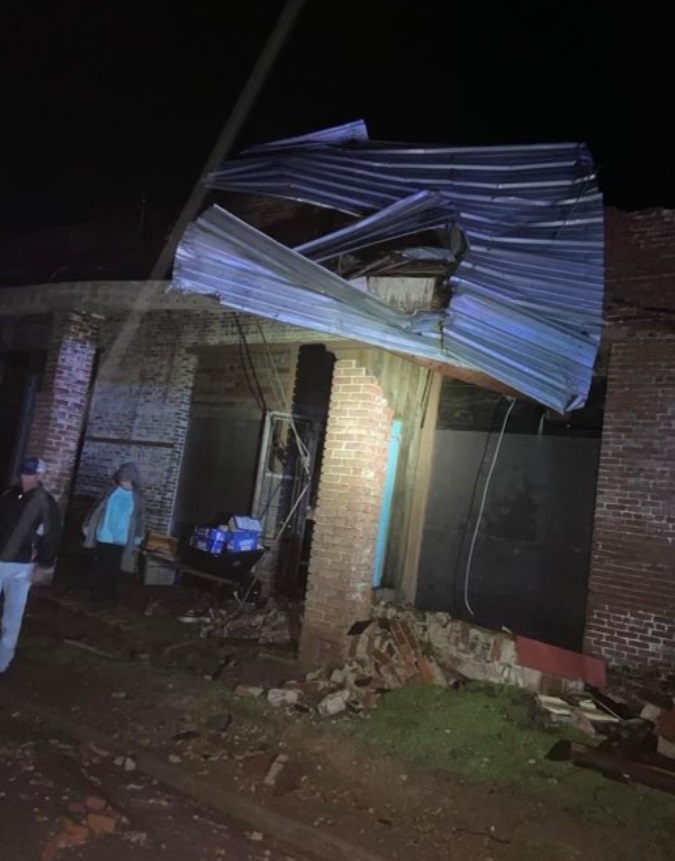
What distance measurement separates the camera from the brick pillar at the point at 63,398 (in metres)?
8.34

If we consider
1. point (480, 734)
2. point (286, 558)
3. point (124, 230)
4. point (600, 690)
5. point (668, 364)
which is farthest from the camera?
point (124, 230)

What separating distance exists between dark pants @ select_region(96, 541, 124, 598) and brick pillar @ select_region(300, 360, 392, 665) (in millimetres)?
3161

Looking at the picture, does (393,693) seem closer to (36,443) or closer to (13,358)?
(36,443)

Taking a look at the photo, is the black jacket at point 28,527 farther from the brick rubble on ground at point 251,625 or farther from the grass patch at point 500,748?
the grass patch at point 500,748

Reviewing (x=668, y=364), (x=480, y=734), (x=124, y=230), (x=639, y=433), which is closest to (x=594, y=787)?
(x=480, y=734)

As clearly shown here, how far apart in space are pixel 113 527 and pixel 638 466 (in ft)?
20.9

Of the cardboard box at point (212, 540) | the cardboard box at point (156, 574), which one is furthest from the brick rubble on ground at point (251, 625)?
the cardboard box at point (156, 574)

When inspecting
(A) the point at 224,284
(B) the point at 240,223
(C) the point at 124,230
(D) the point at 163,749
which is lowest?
(D) the point at 163,749

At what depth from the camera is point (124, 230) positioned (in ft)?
36.1

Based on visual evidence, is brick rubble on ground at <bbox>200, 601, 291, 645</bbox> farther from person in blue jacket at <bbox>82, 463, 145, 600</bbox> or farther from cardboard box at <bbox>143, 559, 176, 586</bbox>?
cardboard box at <bbox>143, 559, 176, 586</bbox>

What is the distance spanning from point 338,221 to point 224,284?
1.63m

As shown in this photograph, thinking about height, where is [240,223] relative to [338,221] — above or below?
below

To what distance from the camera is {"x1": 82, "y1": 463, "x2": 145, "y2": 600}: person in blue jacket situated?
8.02 m

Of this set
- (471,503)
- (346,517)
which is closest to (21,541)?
(346,517)
